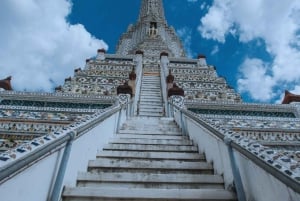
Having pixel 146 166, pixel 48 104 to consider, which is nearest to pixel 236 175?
pixel 146 166

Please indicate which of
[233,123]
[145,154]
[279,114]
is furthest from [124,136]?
[279,114]

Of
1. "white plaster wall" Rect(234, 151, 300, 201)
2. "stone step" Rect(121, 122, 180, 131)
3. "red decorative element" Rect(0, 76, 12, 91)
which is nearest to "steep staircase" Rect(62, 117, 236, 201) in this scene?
"white plaster wall" Rect(234, 151, 300, 201)

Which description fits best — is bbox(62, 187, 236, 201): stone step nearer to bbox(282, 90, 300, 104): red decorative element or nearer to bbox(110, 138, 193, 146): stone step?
bbox(110, 138, 193, 146): stone step

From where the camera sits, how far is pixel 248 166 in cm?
219

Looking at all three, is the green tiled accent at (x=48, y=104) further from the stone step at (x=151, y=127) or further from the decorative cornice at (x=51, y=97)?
the stone step at (x=151, y=127)

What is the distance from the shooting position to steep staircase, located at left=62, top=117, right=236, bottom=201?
2467 millimetres

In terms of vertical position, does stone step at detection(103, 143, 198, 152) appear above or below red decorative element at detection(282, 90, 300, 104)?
below

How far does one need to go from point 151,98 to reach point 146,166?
19.2ft

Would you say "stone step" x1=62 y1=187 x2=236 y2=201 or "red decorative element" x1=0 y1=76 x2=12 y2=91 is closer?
"stone step" x1=62 y1=187 x2=236 y2=201

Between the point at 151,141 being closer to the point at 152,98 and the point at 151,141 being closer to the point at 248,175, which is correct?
the point at 248,175

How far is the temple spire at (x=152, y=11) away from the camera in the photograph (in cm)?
2758

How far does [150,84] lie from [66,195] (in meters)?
8.87

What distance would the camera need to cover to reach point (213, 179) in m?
2.85

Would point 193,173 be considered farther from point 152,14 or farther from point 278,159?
point 152,14
